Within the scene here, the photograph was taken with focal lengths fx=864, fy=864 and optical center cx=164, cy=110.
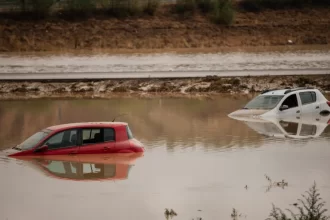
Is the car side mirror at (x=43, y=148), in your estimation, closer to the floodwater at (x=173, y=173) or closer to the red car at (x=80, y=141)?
the red car at (x=80, y=141)

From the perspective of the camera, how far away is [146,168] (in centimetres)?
2253

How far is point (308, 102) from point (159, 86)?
1104cm

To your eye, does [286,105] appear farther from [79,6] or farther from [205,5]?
[205,5]

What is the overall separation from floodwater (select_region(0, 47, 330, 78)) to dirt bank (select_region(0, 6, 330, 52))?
5878 millimetres

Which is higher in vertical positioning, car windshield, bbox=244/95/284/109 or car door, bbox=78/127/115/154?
car windshield, bbox=244/95/284/109

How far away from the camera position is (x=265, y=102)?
108ft

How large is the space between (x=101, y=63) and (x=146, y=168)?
35283mm

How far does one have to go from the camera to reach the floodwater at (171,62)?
51.4 metres

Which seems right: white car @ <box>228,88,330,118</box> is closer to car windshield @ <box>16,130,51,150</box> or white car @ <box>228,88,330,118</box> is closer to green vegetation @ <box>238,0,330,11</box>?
car windshield @ <box>16,130,51,150</box>

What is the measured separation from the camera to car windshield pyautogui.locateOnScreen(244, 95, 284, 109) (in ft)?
107

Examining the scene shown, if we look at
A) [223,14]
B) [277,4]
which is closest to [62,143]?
[223,14]

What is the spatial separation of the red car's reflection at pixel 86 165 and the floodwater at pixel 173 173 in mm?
26

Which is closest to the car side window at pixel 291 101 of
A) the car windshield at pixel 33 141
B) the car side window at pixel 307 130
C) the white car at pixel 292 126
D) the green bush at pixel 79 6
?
the white car at pixel 292 126

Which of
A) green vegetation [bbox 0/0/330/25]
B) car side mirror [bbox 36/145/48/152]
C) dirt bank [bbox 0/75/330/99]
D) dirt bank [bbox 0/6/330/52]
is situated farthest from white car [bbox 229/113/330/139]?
green vegetation [bbox 0/0/330/25]
